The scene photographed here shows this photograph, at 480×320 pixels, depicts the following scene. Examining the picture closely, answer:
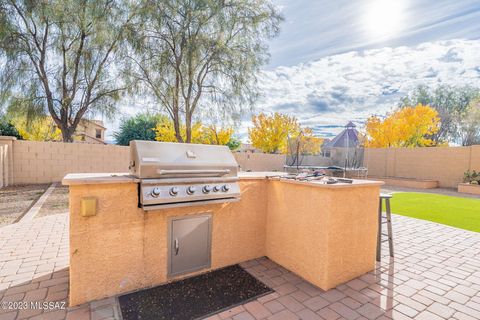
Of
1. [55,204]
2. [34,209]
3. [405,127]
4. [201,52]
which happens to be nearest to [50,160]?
[55,204]

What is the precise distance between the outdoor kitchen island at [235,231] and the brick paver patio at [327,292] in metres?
0.17

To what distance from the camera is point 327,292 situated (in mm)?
2285

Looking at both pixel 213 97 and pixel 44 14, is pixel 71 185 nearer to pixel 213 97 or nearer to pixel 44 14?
pixel 213 97

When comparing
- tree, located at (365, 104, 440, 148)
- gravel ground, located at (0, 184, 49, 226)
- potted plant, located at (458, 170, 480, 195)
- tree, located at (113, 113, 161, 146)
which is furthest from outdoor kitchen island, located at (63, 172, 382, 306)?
tree, located at (113, 113, 161, 146)

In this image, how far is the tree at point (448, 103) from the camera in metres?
23.1

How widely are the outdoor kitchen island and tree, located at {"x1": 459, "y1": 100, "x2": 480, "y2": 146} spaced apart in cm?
Answer: 2237

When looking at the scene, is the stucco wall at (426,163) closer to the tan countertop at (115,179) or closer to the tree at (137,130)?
the tan countertop at (115,179)

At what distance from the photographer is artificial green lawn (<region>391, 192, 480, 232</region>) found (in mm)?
4871

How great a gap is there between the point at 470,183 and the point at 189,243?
1170 centimetres

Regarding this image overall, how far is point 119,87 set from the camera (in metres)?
9.54

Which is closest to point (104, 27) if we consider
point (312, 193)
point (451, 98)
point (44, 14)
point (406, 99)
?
point (44, 14)

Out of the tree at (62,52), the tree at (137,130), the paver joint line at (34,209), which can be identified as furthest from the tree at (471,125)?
the tree at (137,130)

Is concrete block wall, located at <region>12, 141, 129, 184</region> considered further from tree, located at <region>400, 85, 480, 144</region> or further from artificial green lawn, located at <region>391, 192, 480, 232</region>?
tree, located at <region>400, 85, 480, 144</region>

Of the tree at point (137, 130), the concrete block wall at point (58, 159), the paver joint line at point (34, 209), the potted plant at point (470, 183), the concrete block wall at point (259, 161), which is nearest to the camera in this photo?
the paver joint line at point (34, 209)
